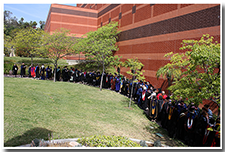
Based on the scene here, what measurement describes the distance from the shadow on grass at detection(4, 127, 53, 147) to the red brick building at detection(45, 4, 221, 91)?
11.1 metres

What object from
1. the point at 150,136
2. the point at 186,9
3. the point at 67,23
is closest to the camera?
the point at 150,136

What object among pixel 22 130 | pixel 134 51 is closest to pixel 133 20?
pixel 134 51

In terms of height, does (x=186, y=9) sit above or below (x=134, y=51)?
above

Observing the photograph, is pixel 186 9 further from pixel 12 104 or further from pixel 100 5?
pixel 100 5

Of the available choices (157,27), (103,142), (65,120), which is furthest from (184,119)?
(157,27)

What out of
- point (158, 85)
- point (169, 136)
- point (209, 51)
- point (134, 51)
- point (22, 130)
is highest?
point (134, 51)

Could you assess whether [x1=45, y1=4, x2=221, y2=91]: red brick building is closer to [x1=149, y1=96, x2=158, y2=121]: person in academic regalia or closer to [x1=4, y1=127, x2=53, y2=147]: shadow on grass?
[x1=149, y1=96, x2=158, y2=121]: person in academic regalia

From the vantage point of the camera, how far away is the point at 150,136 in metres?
7.02

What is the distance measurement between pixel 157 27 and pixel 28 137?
46.4ft

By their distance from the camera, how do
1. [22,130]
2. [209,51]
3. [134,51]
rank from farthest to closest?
[134,51] → [22,130] → [209,51]

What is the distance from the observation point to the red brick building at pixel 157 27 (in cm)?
1114

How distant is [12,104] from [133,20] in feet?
52.0

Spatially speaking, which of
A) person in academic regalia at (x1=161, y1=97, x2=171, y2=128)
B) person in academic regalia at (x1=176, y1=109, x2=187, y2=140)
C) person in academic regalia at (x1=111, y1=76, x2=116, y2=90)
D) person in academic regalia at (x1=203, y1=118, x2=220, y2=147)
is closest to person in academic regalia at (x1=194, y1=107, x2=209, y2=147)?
person in academic regalia at (x1=203, y1=118, x2=220, y2=147)

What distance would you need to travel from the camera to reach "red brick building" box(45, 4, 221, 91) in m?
11.1
